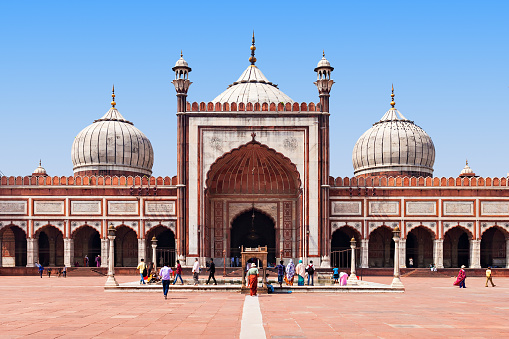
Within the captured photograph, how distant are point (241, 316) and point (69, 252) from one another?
76.7 ft

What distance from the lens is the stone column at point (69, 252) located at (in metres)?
33.9

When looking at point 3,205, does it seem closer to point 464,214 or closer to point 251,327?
point 464,214

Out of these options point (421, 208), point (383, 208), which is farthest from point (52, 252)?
point (421, 208)

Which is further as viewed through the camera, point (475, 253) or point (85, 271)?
point (475, 253)

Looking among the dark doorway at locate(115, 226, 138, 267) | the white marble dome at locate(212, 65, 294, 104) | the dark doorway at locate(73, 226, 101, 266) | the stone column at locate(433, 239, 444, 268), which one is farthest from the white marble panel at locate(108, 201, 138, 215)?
the stone column at locate(433, 239, 444, 268)

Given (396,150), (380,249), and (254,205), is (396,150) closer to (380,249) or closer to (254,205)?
(380,249)

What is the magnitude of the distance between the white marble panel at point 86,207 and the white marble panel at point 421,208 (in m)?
16.8

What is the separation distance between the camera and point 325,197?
33.2 m

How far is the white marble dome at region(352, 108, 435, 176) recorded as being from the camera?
40.1m

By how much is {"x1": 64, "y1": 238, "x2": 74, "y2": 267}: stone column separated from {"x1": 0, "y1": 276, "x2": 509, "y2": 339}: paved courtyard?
15.0 meters

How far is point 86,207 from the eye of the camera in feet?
113

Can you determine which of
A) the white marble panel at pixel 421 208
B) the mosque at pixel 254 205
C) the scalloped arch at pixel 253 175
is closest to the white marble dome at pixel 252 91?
the mosque at pixel 254 205

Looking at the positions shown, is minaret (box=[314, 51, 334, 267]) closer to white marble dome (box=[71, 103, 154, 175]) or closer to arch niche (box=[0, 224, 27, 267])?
white marble dome (box=[71, 103, 154, 175])

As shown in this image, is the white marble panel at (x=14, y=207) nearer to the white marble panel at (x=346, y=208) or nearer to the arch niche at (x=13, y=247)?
the arch niche at (x=13, y=247)
